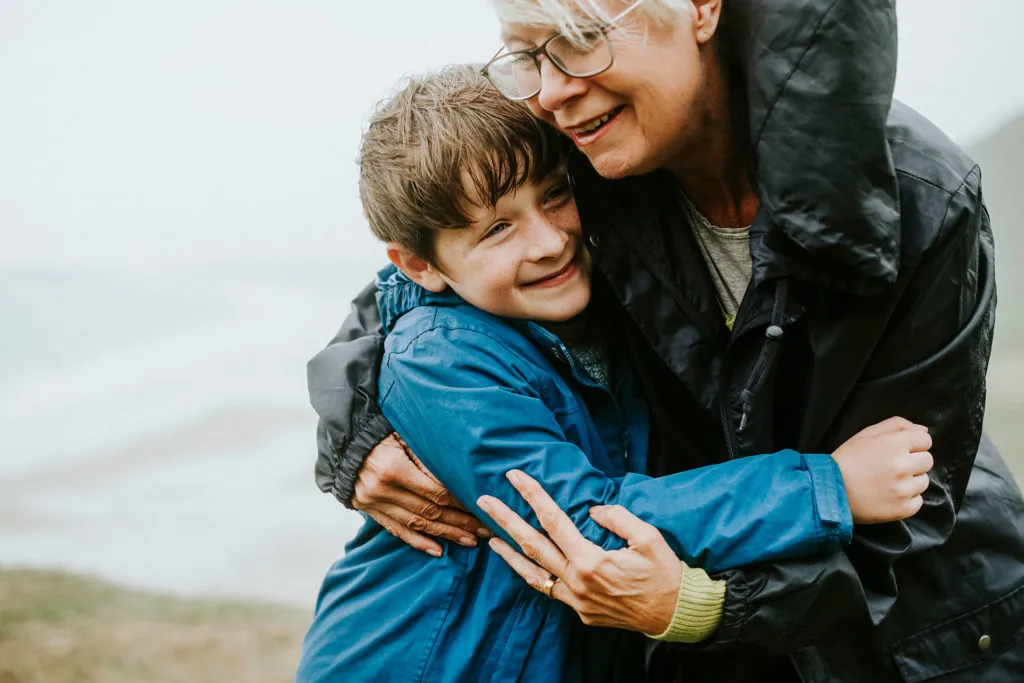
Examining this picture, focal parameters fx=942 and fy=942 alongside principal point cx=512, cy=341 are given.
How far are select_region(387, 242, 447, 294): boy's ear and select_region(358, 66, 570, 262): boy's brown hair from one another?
3cm

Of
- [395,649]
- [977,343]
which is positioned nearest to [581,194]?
[977,343]

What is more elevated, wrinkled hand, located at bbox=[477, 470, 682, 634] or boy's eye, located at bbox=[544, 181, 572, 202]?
boy's eye, located at bbox=[544, 181, 572, 202]

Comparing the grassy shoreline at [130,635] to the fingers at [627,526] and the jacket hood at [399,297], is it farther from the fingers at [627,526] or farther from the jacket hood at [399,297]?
the fingers at [627,526]

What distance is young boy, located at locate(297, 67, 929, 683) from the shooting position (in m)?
1.50

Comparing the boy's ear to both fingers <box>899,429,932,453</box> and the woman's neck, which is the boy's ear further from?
fingers <box>899,429,932,453</box>

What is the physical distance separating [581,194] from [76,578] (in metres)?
3.49

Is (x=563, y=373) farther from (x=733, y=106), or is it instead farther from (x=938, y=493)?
(x=938, y=493)

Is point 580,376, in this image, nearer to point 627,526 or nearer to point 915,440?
point 627,526

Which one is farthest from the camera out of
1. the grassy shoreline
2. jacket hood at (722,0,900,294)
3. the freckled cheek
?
the grassy shoreline

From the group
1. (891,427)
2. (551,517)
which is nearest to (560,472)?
(551,517)

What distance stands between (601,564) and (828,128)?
0.70 metres

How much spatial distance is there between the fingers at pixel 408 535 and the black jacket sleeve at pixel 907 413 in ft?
1.67

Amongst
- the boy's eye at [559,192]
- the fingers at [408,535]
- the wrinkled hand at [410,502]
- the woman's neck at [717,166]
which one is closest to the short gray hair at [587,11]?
the woman's neck at [717,166]

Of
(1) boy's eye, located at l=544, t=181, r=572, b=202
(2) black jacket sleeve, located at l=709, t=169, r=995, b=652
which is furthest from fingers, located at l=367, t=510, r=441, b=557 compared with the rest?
(1) boy's eye, located at l=544, t=181, r=572, b=202
